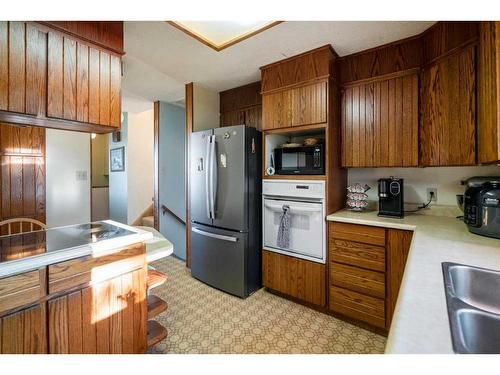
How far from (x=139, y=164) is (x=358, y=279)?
13.1 ft

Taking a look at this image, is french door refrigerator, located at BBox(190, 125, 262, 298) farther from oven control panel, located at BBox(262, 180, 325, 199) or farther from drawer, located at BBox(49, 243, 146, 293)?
drawer, located at BBox(49, 243, 146, 293)

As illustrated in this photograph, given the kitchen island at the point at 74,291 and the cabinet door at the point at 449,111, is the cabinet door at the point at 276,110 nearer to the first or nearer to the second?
the cabinet door at the point at 449,111

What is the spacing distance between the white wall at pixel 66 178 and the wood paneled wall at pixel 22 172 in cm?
15

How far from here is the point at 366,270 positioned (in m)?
1.90

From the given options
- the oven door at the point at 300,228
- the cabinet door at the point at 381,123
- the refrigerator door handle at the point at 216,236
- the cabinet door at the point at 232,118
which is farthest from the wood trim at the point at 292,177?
the cabinet door at the point at 232,118

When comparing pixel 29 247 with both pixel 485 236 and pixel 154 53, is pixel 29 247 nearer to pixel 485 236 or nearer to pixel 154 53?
pixel 154 53

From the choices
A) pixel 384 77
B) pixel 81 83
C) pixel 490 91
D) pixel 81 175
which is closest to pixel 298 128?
pixel 384 77

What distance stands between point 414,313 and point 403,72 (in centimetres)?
204

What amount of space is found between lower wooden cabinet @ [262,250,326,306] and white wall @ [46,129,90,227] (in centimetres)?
280

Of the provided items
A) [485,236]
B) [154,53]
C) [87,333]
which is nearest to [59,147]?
[154,53]

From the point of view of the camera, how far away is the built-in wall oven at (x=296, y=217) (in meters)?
2.10

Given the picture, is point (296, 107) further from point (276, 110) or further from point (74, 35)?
point (74, 35)
